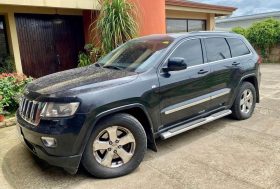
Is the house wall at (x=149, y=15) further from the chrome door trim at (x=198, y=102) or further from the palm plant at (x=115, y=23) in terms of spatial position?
the chrome door trim at (x=198, y=102)

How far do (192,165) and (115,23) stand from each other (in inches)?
201

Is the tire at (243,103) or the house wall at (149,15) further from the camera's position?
the house wall at (149,15)

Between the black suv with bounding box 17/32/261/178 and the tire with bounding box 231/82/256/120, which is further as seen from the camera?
the tire with bounding box 231/82/256/120

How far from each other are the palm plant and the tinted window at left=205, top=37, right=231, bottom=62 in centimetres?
345

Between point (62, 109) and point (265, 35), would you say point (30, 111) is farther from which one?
point (265, 35)

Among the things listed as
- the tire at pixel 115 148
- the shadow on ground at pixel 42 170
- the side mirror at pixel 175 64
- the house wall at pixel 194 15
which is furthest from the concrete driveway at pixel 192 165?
the house wall at pixel 194 15

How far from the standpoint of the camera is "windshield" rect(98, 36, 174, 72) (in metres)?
3.97

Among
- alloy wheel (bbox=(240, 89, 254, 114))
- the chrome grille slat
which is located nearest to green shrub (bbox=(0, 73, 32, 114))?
the chrome grille slat

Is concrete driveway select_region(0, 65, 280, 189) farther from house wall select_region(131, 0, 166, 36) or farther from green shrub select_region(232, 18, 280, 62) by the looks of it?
green shrub select_region(232, 18, 280, 62)

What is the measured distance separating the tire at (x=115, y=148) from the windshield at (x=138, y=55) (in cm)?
84

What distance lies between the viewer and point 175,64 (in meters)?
3.85

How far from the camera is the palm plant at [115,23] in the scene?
7.69 metres

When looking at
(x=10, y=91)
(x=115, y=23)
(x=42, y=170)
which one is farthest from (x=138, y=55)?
(x=115, y=23)

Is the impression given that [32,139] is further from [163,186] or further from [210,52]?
[210,52]
